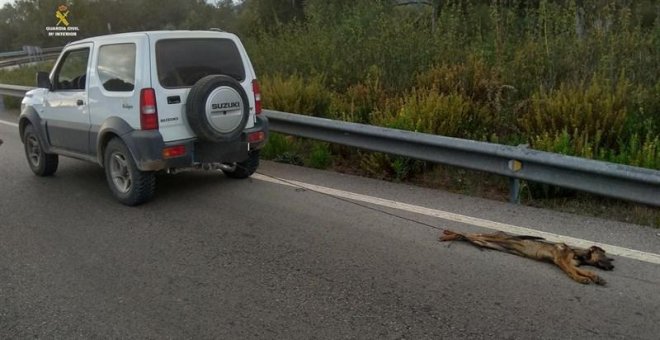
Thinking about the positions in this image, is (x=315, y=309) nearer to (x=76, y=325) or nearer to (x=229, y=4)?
(x=76, y=325)

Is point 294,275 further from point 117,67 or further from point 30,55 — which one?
point 30,55

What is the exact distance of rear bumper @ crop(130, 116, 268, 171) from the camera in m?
5.78

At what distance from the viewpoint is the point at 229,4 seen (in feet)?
172

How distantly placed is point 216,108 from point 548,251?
348 centimetres

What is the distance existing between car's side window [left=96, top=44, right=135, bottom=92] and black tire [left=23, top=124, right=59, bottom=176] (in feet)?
6.08

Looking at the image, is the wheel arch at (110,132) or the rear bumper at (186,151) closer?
the rear bumper at (186,151)

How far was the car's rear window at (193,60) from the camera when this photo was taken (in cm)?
592

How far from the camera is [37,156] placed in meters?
7.75

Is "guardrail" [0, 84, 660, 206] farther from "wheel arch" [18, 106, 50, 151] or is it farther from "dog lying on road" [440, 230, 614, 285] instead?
"wheel arch" [18, 106, 50, 151]

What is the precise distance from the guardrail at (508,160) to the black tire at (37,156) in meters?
3.36

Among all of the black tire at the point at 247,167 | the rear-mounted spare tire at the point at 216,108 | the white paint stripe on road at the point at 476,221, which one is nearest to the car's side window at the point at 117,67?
the rear-mounted spare tire at the point at 216,108

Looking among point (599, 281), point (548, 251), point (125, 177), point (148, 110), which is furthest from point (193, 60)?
point (599, 281)

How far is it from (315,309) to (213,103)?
9.54 ft

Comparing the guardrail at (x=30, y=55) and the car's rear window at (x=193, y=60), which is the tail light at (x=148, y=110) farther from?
the guardrail at (x=30, y=55)
